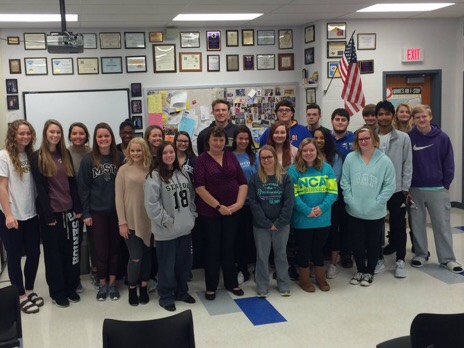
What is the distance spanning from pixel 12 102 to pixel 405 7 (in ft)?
16.5

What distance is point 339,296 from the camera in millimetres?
4031

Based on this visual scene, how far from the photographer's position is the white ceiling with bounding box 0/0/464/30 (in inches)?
191

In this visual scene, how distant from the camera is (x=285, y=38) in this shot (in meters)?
6.75

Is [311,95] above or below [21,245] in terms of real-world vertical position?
above

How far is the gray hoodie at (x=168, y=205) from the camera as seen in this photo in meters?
3.61

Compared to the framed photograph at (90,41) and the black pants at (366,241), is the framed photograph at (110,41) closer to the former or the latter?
the framed photograph at (90,41)

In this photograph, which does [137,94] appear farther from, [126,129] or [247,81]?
[126,129]

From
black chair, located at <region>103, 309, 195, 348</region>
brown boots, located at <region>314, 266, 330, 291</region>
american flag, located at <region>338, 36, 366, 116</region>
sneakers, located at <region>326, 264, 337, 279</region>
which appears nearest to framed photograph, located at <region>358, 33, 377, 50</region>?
american flag, located at <region>338, 36, 366, 116</region>

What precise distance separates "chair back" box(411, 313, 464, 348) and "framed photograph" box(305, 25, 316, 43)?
5215 mm

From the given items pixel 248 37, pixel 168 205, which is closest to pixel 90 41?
pixel 248 37

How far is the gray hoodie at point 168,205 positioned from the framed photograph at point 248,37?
3441 mm

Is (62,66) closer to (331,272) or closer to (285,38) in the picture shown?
(285,38)

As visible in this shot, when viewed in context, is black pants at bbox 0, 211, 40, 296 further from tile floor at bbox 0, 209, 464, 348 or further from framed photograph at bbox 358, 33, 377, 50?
framed photograph at bbox 358, 33, 377, 50

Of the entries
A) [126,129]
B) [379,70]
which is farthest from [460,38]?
[126,129]
